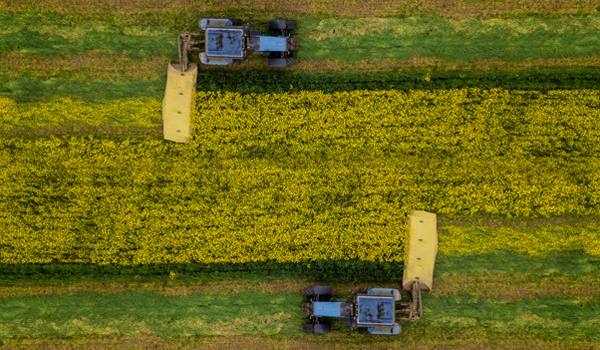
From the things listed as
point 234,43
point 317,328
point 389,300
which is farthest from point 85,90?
point 389,300

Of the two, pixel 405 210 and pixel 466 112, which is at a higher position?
pixel 466 112

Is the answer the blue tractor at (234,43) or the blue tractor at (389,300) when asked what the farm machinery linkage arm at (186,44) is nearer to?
the blue tractor at (234,43)

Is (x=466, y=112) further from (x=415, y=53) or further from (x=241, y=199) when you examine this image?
(x=241, y=199)

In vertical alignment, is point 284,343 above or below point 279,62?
below

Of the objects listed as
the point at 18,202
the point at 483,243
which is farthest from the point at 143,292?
the point at 483,243

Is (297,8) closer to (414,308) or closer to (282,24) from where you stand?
(282,24)

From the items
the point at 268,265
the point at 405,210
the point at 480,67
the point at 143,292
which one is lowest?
the point at 143,292

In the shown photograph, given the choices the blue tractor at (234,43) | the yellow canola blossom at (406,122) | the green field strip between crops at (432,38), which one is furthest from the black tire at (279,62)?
the yellow canola blossom at (406,122)

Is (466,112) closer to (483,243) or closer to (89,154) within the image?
(483,243)
